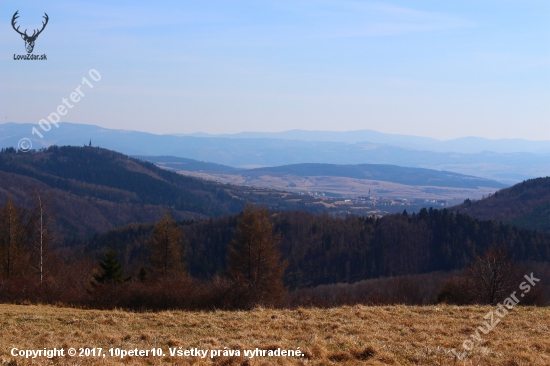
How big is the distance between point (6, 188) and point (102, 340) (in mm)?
208079

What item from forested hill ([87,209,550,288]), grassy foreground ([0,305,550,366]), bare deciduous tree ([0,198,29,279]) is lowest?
forested hill ([87,209,550,288])

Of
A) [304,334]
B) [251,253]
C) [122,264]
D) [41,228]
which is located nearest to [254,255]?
[251,253]

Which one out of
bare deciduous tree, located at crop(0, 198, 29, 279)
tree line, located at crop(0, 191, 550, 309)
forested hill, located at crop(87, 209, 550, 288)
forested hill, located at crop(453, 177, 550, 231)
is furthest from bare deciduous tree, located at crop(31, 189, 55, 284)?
forested hill, located at crop(453, 177, 550, 231)

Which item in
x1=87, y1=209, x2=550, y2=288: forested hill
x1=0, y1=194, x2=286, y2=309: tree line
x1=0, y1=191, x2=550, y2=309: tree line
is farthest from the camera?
x1=87, y1=209, x2=550, y2=288: forested hill

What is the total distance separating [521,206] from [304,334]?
166160 millimetres

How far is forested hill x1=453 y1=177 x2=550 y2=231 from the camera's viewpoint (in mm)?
145625

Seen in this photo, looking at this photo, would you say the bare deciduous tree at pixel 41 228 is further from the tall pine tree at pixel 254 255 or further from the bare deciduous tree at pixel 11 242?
the tall pine tree at pixel 254 255

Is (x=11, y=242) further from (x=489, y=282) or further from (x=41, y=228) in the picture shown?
(x=489, y=282)

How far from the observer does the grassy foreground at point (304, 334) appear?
11.7 m

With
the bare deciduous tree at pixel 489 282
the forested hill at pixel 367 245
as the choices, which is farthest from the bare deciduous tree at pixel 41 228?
the forested hill at pixel 367 245

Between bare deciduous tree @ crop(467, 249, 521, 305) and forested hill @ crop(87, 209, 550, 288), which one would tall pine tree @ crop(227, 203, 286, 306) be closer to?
bare deciduous tree @ crop(467, 249, 521, 305)

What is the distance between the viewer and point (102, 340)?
44.9 feet

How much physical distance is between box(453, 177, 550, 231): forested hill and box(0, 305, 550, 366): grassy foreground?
137772 millimetres

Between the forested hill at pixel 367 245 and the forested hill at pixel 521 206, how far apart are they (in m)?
40.0
